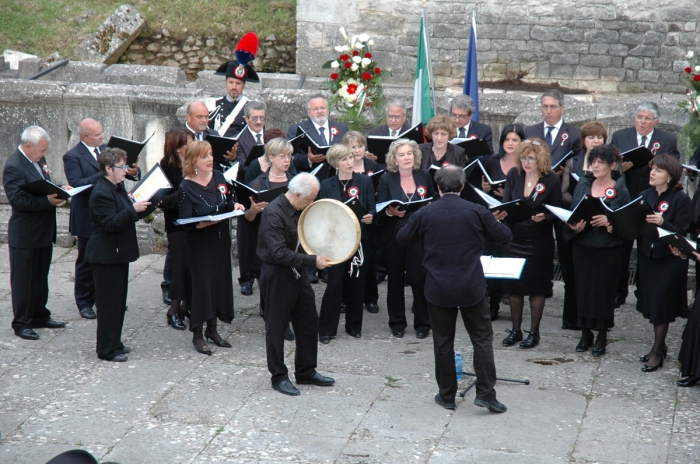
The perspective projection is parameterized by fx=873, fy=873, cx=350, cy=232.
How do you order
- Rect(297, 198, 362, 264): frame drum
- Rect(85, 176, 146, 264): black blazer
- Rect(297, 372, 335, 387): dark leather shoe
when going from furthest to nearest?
Rect(85, 176, 146, 264): black blazer < Rect(297, 372, 335, 387): dark leather shoe < Rect(297, 198, 362, 264): frame drum

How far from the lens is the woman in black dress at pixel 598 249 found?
7180 millimetres

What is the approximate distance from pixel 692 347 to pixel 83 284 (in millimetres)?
5405

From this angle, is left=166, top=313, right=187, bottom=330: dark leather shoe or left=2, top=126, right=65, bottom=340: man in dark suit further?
left=166, top=313, right=187, bottom=330: dark leather shoe

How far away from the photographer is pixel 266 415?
20.3ft

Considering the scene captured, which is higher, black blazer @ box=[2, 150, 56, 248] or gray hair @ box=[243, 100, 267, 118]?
gray hair @ box=[243, 100, 267, 118]

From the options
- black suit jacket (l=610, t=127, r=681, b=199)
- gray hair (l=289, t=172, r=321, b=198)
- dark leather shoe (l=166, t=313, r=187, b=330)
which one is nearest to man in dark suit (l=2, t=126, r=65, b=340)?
dark leather shoe (l=166, t=313, r=187, b=330)

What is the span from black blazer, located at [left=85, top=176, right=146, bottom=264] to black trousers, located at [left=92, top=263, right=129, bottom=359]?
0.10 m

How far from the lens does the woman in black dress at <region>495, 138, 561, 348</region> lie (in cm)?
750

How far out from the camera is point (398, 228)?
25.5 ft

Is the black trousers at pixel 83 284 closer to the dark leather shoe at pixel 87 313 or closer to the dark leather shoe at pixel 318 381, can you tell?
the dark leather shoe at pixel 87 313

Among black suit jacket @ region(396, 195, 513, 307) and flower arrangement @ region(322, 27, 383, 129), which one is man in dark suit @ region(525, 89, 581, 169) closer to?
flower arrangement @ region(322, 27, 383, 129)

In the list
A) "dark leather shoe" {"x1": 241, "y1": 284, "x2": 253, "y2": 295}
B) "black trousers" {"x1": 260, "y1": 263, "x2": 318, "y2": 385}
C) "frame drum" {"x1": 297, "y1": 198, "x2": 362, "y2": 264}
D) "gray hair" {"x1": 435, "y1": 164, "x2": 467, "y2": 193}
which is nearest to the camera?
"gray hair" {"x1": 435, "y1": 164, "x2": 467, "y2": 193}

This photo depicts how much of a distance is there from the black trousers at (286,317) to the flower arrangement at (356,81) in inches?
144

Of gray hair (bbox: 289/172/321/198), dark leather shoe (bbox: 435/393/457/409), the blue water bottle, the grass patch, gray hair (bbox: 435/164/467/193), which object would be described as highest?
the grass patch
